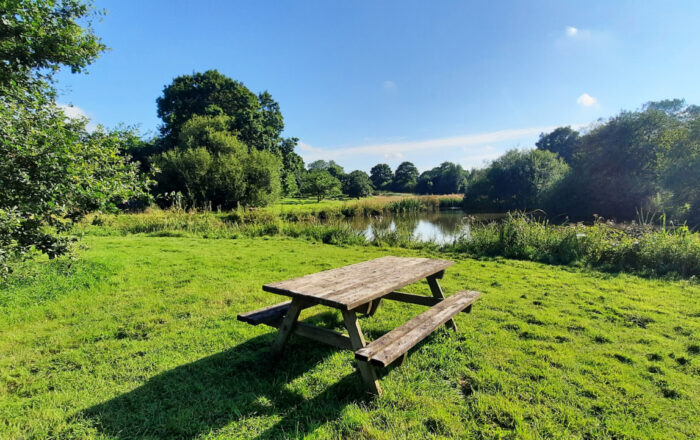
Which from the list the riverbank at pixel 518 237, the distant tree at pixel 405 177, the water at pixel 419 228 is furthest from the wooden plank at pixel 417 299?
the distant tree at pixel 405 177

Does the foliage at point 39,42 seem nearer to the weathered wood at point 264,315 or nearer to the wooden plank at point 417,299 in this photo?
the weathered wood at point 264,315

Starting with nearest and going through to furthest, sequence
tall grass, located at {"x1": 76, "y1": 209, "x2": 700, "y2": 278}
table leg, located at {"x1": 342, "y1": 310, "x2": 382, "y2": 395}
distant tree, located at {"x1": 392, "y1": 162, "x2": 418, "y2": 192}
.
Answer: table leg, located at {"x1": 342, "y1": 310, "x2": 382, "y2": 395} → tall grass, located at {"x1": 76, "y1": 209, "x2": 700, "y2": 278} → distant tree, located at {"x1": 392, "y1": 162, "x2": 418, "y2": 192}

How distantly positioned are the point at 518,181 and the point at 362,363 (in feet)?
111

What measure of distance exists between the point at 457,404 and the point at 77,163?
4387 mm

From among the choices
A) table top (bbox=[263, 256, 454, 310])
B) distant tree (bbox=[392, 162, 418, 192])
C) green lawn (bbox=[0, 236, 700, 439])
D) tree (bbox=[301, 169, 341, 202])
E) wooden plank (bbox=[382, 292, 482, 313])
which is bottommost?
green lawn (bbox=[0, 236, 700, 439])

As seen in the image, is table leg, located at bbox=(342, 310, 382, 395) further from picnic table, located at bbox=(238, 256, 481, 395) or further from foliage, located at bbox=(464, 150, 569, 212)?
Answer: foliage, located at bbox=(464, 150, 569, 212)

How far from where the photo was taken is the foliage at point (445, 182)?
203ft

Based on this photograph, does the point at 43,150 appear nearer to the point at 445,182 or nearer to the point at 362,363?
the point at 362,363

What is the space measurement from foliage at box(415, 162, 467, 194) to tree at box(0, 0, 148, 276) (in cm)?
Answer: 6051

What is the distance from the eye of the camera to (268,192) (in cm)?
2369

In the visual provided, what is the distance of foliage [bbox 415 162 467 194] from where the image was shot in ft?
203

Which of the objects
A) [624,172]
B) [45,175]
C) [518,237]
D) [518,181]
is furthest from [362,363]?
[518,181]

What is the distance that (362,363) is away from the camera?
234 centimetres

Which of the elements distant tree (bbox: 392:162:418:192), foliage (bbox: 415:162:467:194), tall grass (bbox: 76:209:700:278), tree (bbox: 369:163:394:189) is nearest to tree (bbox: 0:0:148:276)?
tall grass (bbox: 76:209:700:278)
